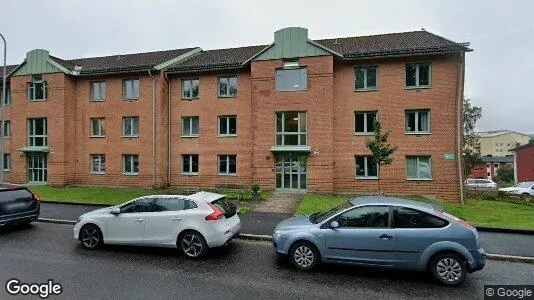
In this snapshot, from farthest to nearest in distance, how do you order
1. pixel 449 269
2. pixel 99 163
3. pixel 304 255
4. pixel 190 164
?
1. pixel 99 163
2. pixel 190 164
3. pixel 304 255
4. pixel 449 269

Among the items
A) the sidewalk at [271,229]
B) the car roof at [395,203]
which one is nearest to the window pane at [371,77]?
the sidewalk at [271,229]

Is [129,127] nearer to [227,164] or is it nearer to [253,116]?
[227,164]

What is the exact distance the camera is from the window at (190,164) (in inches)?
826

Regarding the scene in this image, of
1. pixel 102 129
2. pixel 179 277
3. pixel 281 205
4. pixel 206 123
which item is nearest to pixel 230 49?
pixel 206 123

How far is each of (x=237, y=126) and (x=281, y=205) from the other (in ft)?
23.6

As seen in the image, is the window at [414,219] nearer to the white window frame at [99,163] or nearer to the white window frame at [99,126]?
the white window frame at [99,163]

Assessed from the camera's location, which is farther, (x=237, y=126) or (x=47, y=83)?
(x=47, y=83)

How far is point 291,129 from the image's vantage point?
18.8 meters

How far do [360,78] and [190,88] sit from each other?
36.6 ft

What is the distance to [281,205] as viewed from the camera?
14.8m

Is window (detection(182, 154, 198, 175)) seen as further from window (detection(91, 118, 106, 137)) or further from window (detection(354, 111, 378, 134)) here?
window (detection(354, 111, 378, 134))

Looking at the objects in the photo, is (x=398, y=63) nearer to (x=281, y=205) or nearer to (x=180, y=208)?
(x=281, y=205)

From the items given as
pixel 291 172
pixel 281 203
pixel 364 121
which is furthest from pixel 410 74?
pixel 281 203

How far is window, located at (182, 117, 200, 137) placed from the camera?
2100 cm
